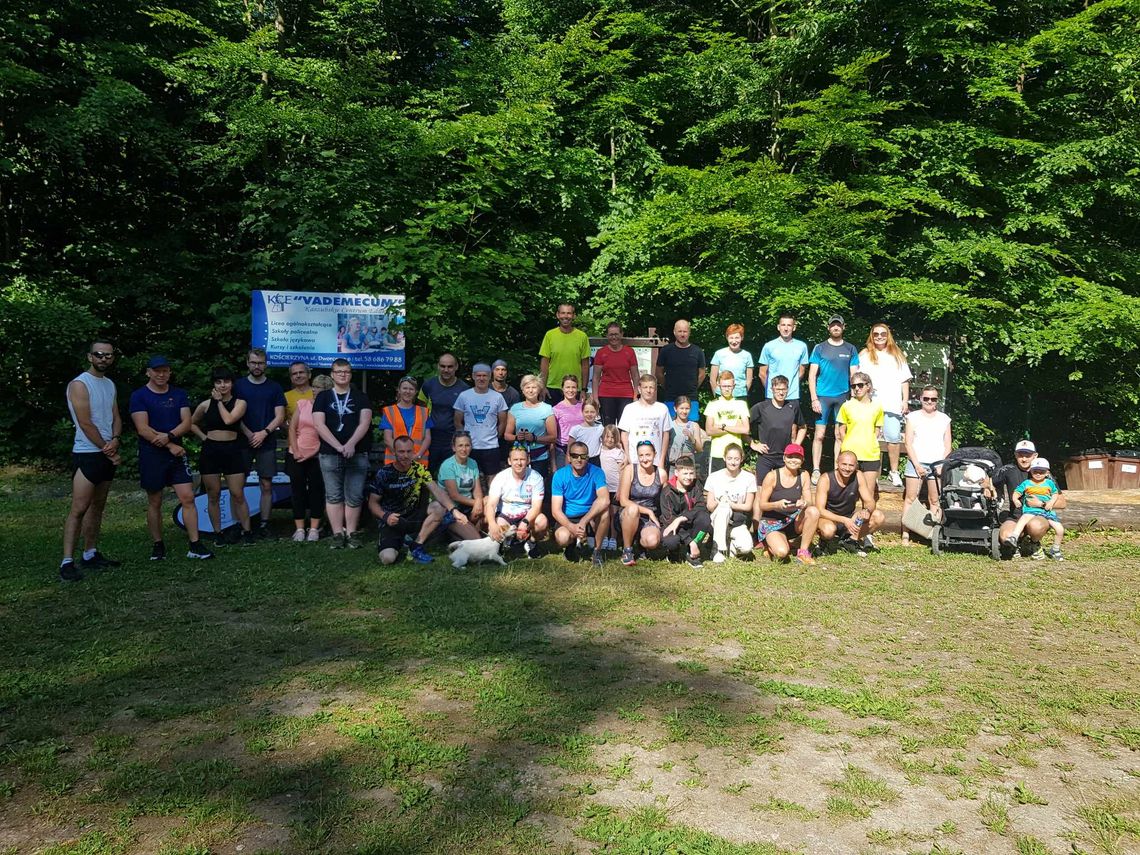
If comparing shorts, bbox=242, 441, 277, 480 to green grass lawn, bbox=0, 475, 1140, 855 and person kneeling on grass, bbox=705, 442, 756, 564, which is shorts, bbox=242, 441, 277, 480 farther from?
person kneeling on grass, bbox=705, 442, 756, 564

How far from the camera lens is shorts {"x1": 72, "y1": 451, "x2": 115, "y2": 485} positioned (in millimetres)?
6609

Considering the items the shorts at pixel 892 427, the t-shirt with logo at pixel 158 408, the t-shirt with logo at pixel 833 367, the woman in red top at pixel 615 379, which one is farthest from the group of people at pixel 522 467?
the woman in red top at pixel 615 379

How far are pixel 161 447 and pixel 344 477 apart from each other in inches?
68.6

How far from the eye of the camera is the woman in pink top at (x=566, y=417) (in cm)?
855

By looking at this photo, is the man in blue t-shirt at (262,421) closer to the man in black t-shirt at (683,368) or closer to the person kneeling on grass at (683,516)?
the person kneeling on grass at (683,516)

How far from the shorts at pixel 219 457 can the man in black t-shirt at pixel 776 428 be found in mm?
5284

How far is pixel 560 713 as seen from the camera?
4.18 meters

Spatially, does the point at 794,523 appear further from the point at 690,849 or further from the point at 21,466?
the point at 21,466

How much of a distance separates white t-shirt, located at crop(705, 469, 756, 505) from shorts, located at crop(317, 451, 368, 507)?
3540 millimetres

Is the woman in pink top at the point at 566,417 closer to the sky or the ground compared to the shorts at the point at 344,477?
closer to the sky

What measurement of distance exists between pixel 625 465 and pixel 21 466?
34.0ft

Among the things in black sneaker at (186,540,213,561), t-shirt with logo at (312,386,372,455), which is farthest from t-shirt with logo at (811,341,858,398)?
black sneaker at (186,540,213,561)

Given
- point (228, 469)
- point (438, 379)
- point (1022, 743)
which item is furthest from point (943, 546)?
point (228, 469)

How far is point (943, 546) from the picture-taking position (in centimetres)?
824
